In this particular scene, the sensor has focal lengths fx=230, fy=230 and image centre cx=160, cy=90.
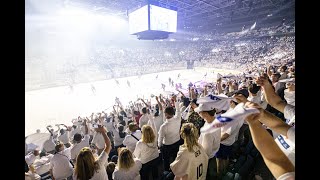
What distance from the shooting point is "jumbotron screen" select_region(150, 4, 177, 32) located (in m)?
18.0

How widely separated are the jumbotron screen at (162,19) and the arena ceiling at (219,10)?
1543 mm

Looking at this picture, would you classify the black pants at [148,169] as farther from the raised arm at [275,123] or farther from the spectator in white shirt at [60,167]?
the raised arm at [275,123]

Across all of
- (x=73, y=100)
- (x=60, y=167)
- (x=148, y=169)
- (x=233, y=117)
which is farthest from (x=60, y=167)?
(x=73, y=100)

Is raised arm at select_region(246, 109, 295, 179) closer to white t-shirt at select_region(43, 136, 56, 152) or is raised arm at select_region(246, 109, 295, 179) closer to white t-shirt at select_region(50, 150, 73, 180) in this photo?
white t-shirt at select_region(50, 150, 73, 180)

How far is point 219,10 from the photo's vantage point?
28.2 meters

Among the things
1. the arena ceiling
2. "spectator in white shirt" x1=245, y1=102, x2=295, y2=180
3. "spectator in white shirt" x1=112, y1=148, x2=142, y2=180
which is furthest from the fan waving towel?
the arena ceiling

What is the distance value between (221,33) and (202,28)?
3316 mm

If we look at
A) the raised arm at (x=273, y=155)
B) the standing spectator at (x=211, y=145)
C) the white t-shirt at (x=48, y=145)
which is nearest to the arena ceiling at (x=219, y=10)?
the white t-shirt at (x=48, y=145)

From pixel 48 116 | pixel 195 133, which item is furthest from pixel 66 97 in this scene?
pixel 195 133

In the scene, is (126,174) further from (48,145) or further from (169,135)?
(48,145)

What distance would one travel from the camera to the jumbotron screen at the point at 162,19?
1797cm

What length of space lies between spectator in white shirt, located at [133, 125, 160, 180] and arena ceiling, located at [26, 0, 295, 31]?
761 inches

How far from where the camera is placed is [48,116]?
12375mm
